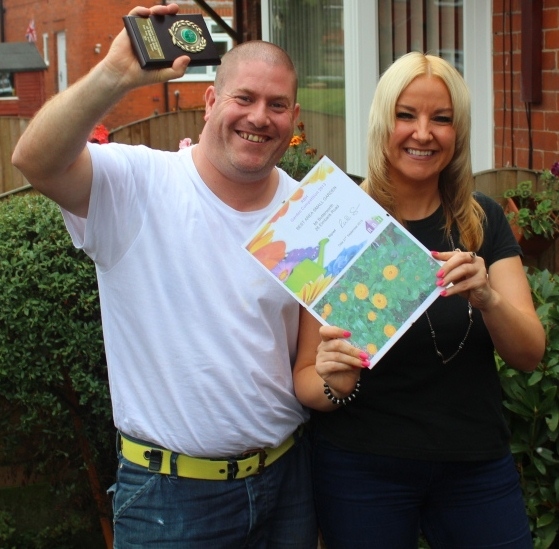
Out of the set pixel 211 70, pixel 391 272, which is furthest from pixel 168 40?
pixel 211 70

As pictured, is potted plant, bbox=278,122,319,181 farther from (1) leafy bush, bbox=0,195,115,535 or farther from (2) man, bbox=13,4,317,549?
(2) man, bbox=13,4,317,549

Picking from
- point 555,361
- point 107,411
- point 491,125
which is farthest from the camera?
point 491,125

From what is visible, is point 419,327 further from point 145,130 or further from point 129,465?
point 145,130

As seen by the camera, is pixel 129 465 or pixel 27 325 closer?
pixel 129 465

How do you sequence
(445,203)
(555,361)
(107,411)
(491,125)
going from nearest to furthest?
(445,203) → (555,361) → (107,411) → (491,125)

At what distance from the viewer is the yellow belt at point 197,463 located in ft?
7.75

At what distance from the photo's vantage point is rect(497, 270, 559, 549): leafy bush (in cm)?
342

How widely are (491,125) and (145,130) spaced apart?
5.43m

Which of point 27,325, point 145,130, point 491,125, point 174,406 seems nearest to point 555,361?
point 174,406

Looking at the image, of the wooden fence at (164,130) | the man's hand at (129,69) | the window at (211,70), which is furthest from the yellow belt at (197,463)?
the window at (211,70)

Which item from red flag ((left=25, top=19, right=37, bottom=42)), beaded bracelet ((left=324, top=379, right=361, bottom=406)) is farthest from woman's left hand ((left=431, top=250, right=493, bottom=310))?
red flag ((left=25, top=19, right=37, bottom=42))

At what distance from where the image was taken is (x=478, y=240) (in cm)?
246

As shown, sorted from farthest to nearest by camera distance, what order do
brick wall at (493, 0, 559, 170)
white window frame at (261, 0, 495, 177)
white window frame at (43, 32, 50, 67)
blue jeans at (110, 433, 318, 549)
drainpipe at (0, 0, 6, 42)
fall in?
drainpipe at (0, 0, 6, 42) < white window frame at (43, 32, 50, 67) < white window frame at (261, 0, 495, 177) < brick wall at (493, 0, 559, 170) < blue jeans at (110, 433, 318, 549)

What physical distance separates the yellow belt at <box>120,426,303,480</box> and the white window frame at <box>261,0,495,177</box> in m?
3.95
